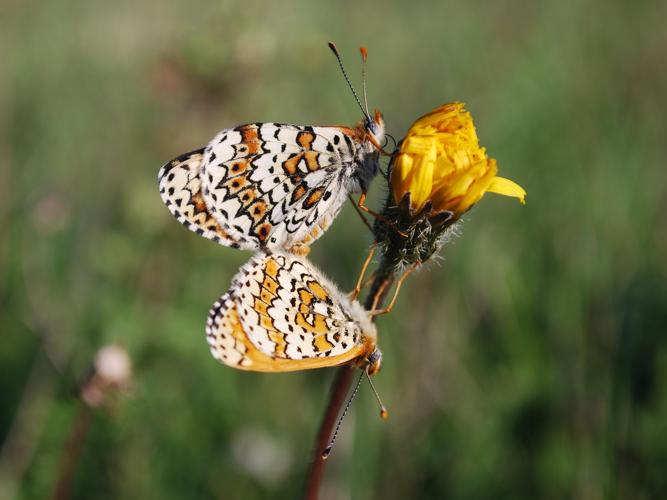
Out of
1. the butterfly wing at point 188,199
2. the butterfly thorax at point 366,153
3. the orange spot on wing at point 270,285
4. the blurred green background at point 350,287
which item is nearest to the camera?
the orange spot on wing at point 270,285

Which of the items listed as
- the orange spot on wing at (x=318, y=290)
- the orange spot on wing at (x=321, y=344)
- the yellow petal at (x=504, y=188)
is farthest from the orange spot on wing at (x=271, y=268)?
the yellow petal at (x=504, y=188)

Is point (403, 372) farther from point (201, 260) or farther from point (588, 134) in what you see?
point (588, 134)

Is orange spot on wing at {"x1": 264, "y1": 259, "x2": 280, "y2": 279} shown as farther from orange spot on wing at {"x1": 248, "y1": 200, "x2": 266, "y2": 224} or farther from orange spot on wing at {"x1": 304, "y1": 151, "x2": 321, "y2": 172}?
orange spot on wing at {"x1": 304, "y1": 151, "x2": 321, "y2": 172}

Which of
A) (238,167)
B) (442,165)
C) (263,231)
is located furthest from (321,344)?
(238,167)

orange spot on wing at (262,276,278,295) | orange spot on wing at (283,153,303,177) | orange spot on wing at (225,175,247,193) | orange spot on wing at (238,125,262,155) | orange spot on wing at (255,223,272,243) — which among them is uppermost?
orange spot on wing at (238,125,262,155)

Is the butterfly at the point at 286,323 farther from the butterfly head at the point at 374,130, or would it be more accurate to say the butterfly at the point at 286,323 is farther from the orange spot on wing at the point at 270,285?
the butterfly head at the point at 374,130

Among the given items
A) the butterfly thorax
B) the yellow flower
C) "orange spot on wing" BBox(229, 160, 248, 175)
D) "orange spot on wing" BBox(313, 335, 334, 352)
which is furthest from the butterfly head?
"orange spot on wing" BBox(313, 335, 334, 352)
